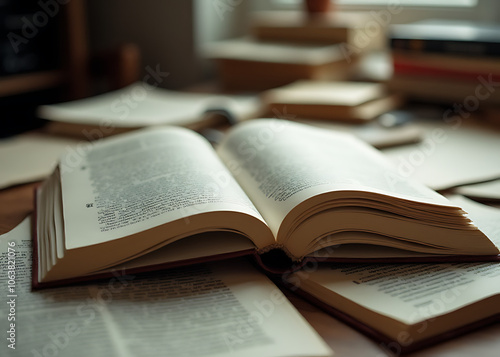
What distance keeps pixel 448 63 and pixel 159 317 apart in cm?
98

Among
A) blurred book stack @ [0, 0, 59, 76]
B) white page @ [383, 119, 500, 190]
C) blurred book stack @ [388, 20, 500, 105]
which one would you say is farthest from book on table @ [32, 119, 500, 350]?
blurred book stack @ [0, 0, 59, 76]

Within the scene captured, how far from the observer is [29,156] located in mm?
1027

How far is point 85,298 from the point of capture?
550 mm

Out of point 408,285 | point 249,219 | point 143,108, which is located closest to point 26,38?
point 143,108

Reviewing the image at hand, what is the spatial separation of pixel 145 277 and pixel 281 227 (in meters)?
0.15

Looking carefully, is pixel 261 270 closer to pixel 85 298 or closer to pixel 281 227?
pixel 281 227

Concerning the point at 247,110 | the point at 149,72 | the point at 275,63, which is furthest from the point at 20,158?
the point at 149,72

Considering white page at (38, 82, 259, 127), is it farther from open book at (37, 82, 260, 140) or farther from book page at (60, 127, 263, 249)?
book page at (60, 127, 263, 249)

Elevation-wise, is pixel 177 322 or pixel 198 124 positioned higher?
pixel 198 124

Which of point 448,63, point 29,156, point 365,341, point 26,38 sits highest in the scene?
point 26,38

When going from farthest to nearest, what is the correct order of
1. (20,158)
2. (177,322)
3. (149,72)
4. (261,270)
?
(149,72)
(20,158)
(261,270)
(177,322)

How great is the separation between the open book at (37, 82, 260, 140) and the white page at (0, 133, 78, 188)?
0.04 metres

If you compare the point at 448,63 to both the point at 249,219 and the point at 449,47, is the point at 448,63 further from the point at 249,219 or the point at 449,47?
the point at 249,219

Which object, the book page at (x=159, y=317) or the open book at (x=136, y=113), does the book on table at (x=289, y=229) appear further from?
the open book at (x=136, y=113)
